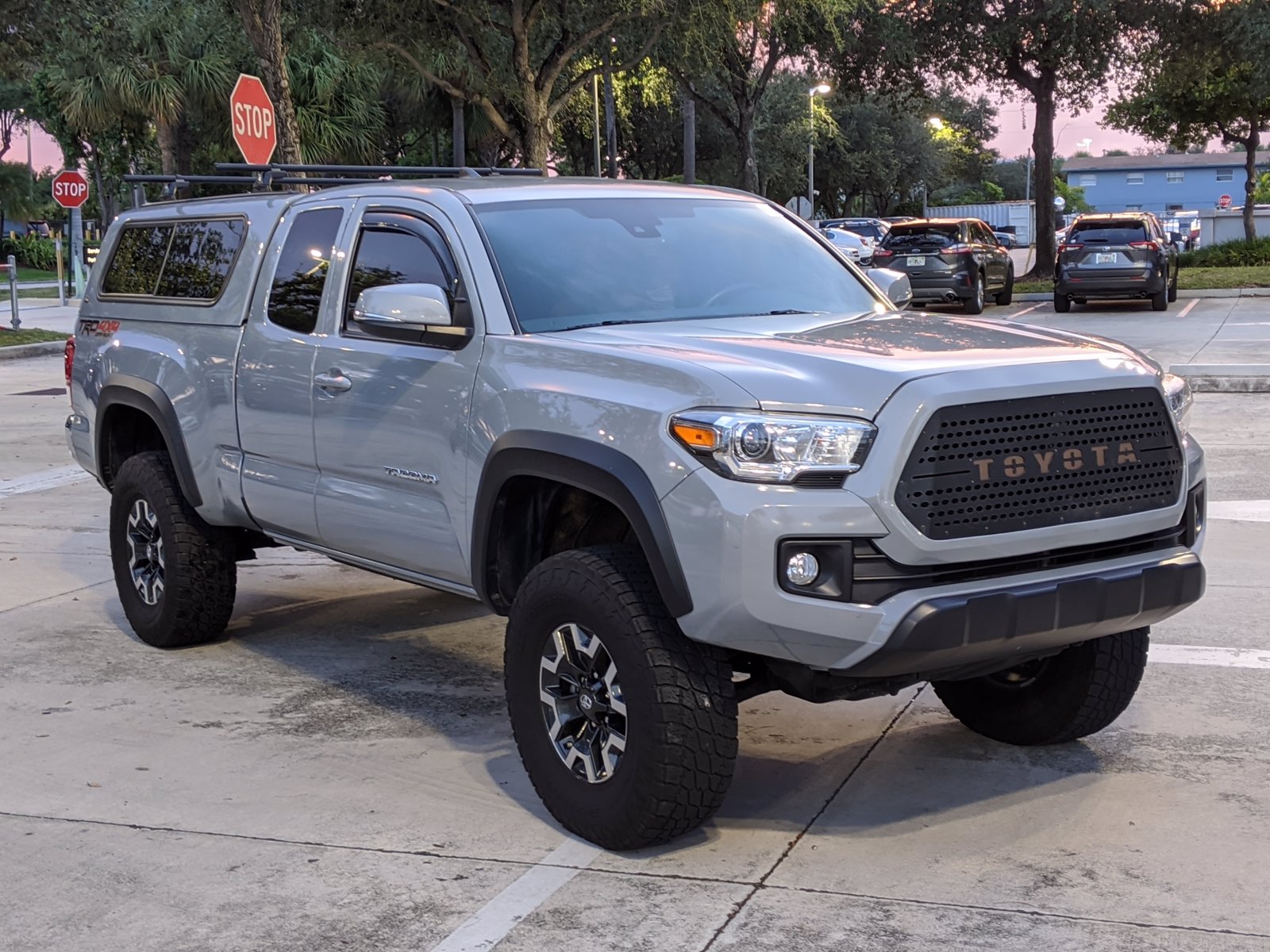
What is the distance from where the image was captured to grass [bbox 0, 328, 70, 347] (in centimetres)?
2453

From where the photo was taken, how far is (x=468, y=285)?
5.11m

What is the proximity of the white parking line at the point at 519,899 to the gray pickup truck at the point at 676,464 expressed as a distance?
11 cm

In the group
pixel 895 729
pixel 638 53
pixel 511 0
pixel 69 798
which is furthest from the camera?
pixel 638 53

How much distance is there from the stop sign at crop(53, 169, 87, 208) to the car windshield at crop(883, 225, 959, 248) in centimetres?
1579

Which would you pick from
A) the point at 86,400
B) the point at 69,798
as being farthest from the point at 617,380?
the point at 86,400

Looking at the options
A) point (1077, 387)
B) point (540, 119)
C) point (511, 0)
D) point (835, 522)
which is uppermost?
point (511, 0)

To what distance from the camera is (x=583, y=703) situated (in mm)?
4465

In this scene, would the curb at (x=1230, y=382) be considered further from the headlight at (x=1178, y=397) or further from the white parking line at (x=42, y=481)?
the headlight at (x=1178, y=397)

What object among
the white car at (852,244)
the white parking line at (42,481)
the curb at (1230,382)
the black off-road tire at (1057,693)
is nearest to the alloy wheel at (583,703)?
the black off-road tire at (1057,693)

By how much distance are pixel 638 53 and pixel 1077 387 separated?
849 inches

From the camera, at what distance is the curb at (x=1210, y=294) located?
28297 mm

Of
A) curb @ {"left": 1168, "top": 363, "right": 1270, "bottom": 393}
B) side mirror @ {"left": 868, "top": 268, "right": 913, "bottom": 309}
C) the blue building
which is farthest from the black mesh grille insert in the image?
the blue building

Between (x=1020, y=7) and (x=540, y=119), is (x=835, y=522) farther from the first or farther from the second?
(x=1020, y=7)

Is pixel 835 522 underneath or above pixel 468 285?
underneath
